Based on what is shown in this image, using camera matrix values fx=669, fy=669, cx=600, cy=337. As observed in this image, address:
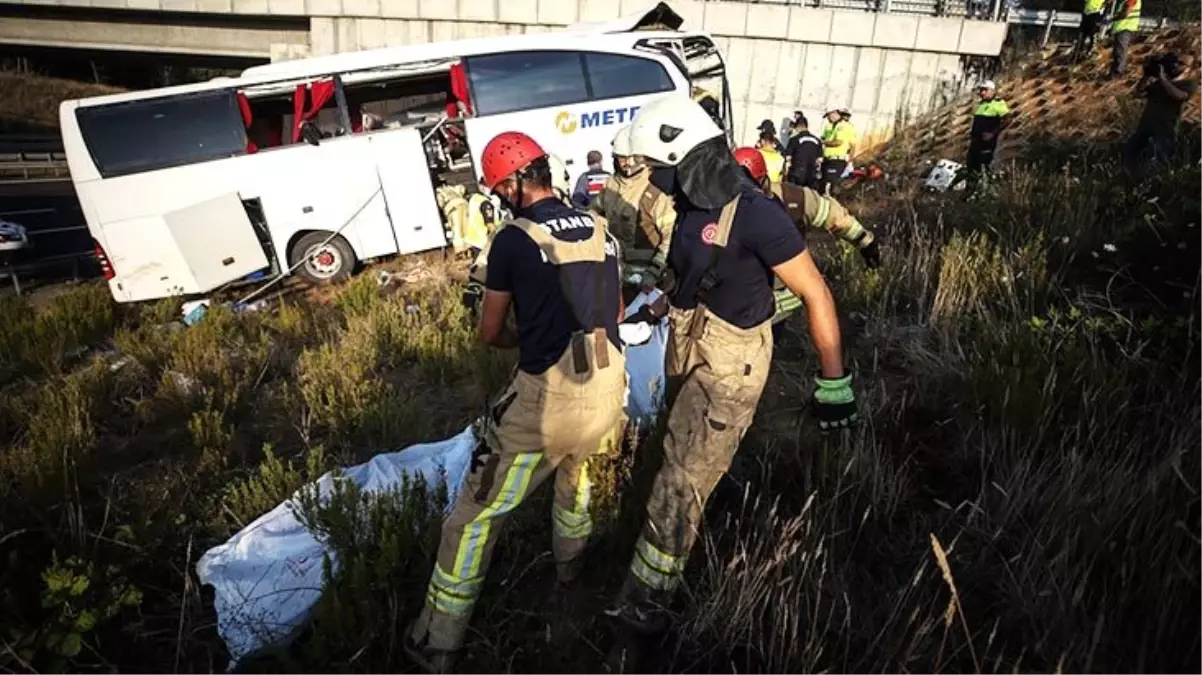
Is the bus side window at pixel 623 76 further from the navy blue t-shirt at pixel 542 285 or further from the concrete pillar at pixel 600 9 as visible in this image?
the concrete pillar at pixel 600 9

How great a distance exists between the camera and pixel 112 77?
30.2 m

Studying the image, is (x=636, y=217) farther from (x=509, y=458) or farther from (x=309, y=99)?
(x=309, y=99)

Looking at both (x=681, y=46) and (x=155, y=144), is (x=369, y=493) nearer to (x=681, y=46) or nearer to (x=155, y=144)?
(x=155, y=144)

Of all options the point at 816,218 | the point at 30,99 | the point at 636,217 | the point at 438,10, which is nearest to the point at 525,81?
the point at 636,217

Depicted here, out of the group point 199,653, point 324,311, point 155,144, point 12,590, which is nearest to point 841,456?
point 199,653

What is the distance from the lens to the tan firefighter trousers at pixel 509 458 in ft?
7.76

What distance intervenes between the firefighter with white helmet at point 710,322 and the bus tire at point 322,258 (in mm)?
6709

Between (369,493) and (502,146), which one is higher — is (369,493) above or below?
below

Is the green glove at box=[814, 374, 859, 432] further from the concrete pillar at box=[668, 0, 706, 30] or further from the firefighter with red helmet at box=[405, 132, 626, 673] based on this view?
the concrete pillar at box=[668, 0, 706, 30]

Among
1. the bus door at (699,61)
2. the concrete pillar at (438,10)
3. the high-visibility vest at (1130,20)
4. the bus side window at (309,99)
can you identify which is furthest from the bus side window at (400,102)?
the high-visibility vest at (1130,20)

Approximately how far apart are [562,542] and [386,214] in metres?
6.62

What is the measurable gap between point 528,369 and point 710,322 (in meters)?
0.69

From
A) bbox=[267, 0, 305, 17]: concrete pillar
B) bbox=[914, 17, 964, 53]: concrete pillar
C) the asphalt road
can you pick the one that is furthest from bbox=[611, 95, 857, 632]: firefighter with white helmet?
bbox=[267, 0, 305, 17]: concrete pillar

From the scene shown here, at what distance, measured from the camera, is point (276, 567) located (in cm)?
270
